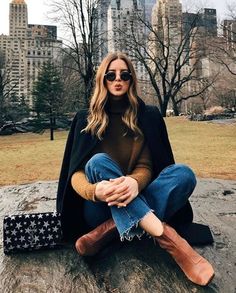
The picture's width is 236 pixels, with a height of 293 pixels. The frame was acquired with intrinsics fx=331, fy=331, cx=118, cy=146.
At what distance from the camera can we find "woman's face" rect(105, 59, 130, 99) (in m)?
2.41

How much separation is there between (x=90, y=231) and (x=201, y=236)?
82 cm

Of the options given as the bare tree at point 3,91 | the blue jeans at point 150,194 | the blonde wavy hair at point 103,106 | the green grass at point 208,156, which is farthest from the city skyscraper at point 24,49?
the blue jeans at point 150,194

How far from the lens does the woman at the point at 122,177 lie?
194 centimetres

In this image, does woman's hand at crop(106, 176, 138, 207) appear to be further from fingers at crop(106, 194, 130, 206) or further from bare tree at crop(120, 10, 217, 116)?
bare tree at crop(120, 10, 217, 116)

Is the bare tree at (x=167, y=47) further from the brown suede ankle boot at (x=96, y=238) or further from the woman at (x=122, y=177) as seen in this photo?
the brown suede ankle boot at (x=96, y=238)

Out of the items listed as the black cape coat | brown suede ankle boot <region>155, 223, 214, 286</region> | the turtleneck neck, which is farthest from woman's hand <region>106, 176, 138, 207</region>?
the turtleneck neck

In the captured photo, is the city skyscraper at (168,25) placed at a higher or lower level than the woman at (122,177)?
higher

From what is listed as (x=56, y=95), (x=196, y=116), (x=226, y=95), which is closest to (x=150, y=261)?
(x=56, y=95)

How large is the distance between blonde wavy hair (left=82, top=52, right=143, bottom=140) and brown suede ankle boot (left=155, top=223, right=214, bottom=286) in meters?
0.76

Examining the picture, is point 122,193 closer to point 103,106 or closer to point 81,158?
point 81,158

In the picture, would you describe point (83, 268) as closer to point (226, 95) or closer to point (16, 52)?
point (226, 95)

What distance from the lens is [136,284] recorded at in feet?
6.28

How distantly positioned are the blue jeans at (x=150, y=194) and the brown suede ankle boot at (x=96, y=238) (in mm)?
67

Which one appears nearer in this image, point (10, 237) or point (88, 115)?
point (10, 237)
